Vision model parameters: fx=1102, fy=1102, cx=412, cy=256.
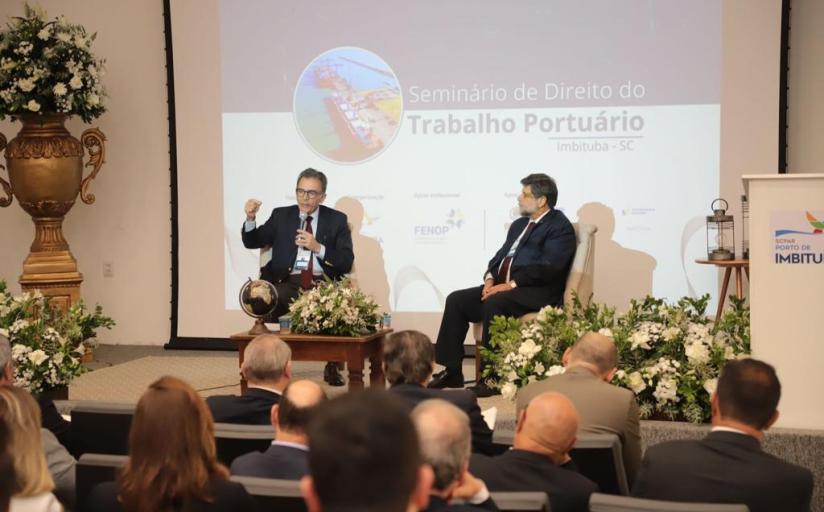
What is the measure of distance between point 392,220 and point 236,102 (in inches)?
59.9

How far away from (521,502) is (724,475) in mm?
662

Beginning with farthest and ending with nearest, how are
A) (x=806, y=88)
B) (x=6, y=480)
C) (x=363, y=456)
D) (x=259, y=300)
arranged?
(x=806, y=88), (x=259, y=300), (x=6, y=480), (x=363, y=456)

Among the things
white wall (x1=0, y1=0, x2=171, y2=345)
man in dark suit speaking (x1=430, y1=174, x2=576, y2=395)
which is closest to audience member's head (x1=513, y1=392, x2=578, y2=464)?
man in dark suit speaking (x1=430, y1=174, x2=576, y2=395)

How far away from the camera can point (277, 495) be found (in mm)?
2514

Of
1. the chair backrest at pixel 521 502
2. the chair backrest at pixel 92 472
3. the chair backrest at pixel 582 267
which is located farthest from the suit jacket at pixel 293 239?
the chair backrest at pixel 521 502

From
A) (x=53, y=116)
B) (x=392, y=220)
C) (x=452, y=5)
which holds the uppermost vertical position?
(x=452, y=5)

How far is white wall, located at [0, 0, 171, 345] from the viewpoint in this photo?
28.8 ft

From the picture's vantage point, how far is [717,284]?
7.65 m

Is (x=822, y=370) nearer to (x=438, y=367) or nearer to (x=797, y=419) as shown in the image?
(x=797, y=419)

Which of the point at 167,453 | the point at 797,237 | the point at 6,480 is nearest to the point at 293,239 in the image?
the point at 797,237

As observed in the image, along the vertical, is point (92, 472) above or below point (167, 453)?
below

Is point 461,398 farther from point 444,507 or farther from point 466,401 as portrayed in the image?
point 444,507

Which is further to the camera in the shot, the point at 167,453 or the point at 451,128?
the point at 451,128

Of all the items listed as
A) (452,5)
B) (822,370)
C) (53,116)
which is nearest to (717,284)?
(452,5)
